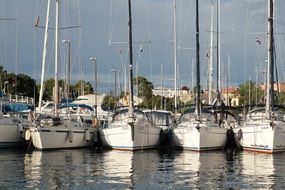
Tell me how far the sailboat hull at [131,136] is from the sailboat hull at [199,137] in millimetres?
1940

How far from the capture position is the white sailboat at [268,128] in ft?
130

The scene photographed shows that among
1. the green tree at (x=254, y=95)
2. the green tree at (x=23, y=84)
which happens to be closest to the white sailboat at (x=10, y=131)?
the green tree at (x=254, y=95)

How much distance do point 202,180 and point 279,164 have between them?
354 inches

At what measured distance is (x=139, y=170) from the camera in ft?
98.5

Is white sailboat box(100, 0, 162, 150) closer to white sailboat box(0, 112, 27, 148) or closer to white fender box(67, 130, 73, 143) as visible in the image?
white fender box(67, 130, 73, 143)

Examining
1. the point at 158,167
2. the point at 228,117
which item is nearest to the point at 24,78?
the point at 228,117

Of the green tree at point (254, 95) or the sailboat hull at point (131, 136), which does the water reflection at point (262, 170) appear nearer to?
the sailboat hull at point (131, 136)

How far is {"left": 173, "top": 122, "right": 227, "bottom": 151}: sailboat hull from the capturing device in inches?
1633

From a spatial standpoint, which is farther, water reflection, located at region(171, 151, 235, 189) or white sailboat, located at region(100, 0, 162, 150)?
white sailboat, located at region(100, 0, 162, 150)

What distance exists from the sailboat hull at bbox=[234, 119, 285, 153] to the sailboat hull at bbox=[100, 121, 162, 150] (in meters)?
7.18

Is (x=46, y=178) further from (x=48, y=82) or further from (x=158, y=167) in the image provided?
(x=48, y=82)

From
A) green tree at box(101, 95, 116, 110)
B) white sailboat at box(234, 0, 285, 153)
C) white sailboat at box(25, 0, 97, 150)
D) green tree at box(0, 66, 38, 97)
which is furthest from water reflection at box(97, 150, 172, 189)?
green tree at box(0, 66, 38, 97)

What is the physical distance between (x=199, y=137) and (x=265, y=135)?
478 cm

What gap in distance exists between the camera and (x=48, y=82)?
127m
